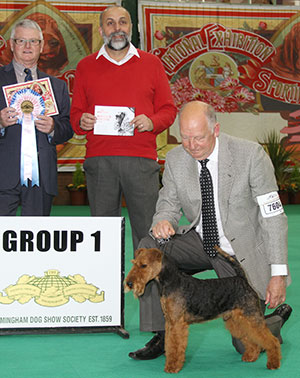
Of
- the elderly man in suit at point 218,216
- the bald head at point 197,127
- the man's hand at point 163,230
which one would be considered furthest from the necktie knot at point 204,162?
the man's hand at point 163,230

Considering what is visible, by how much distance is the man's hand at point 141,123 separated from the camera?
3.54 metres

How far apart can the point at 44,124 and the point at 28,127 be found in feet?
0.31

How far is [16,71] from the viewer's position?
3.63 meters

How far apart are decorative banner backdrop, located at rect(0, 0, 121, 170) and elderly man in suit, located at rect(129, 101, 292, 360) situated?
837cm

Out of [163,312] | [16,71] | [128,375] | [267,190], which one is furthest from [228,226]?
[16,71]

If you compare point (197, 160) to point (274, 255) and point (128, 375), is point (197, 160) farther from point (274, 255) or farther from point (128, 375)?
point (128, 375)

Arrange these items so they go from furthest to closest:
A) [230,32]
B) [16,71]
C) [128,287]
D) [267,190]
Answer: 1. [230,32]
2. [16,71]
3. [267,190]
4. [128,287]

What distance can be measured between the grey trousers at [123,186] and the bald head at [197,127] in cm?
87

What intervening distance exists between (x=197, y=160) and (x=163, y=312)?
748mm

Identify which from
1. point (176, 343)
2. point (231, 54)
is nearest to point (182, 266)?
point (176, 343)

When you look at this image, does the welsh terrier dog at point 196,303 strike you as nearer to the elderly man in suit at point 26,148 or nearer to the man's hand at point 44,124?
the elderly man in suit at point 26,148

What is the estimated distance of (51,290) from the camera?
3170mm

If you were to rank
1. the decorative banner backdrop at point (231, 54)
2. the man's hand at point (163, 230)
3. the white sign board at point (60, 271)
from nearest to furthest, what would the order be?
the man's hand at point (163, 230) → the white sign board at point (60, 271) → the decorative banner backdrop at point (231, 54)

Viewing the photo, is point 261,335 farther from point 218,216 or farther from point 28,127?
point 28,127
